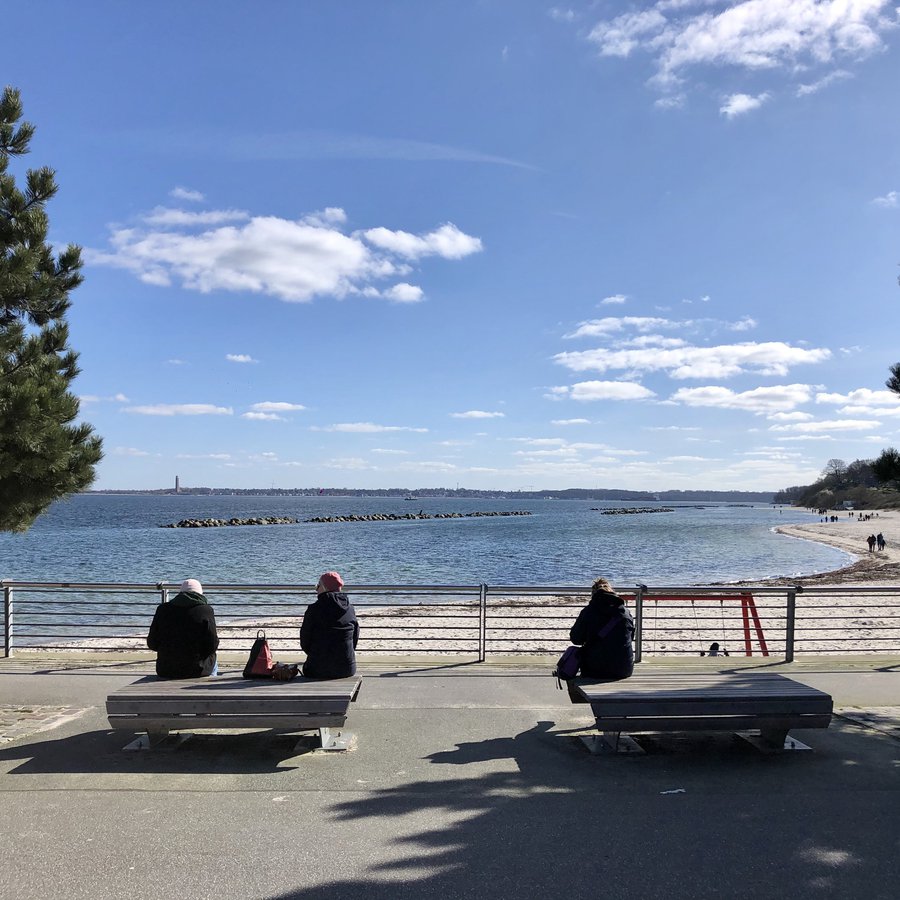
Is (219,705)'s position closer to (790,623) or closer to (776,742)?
(776,742)

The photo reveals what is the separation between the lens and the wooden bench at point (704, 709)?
5469 mm

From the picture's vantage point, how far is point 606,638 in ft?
20.6

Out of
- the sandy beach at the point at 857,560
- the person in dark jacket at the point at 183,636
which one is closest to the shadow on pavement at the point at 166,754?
the person in dark jacket at the point at 183,636

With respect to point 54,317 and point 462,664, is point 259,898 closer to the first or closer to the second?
point 462,664

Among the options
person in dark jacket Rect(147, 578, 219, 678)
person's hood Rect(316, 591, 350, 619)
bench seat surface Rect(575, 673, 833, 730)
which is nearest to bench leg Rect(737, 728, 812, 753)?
bench seat surface Rect(575, 673, 833, 730)

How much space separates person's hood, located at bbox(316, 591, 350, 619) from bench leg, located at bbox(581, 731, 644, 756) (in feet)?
7.32

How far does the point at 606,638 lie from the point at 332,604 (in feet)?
7.57

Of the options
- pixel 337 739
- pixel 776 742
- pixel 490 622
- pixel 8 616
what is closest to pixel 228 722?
pixel 337 739

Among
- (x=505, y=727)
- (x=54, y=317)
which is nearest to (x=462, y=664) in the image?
(x=505, y=727)

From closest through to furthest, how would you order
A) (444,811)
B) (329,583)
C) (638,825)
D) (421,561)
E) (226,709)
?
1. (638,825)
2. (444,811)
3. (226,709)
4. (329,583)
5. (421,561)

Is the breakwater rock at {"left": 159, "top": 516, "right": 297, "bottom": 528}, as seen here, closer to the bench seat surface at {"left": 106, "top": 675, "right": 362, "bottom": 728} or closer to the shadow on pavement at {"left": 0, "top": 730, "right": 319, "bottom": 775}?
the shadow on pavement at {"left": 0, "top": 730, "right": 319, "bottom": 775}

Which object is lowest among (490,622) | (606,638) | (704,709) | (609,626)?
(490,622)

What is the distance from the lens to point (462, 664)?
8.73 meters

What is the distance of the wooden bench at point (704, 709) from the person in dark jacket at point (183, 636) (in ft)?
10.2
